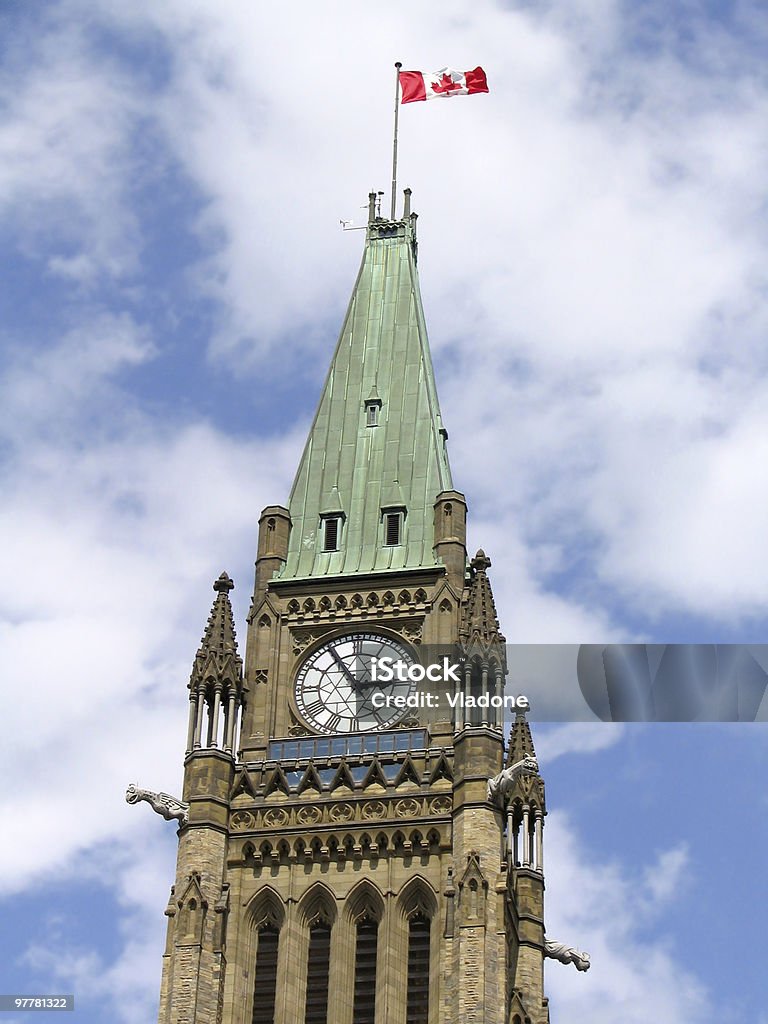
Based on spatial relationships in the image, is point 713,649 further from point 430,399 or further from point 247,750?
point 430,399

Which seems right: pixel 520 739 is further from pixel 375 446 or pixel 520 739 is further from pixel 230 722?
pixel 375 446

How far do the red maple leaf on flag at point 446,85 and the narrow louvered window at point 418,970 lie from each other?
34.3 m

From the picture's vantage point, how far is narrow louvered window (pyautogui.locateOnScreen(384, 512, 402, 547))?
81750 millimetres

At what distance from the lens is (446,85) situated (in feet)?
300

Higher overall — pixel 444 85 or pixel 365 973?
pixel 444 85

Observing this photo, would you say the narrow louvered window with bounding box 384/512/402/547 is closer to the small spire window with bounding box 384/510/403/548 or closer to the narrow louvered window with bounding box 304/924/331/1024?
the small spire window with bounding box 384/510/403/548

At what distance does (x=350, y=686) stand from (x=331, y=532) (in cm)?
692

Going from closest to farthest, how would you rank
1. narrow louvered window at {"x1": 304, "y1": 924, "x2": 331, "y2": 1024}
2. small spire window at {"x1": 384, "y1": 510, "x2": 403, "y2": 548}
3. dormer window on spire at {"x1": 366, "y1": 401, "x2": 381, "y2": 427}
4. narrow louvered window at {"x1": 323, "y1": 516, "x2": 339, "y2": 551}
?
narrow louvered window at {"x1": 304, "y1": 924, "x2": 331, "y2": 1024}, small spire window at {"x1": 384, "y1": 510, "x2": 403, "y2": 548}, narrow louvered window at {"x1": 323, "y1": 516, "x2": 339, "y2": 551}, dormer window on spire at {"x1": 366, "y1": 401, "x2": 381, "y2": 427}

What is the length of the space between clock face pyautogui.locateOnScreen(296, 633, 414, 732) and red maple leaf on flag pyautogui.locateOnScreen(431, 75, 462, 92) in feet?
77.5

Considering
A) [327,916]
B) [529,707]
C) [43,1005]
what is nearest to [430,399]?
[529,707]

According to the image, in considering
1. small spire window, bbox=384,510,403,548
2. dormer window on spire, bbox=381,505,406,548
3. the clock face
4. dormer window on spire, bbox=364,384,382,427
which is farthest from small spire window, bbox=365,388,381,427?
the clock face

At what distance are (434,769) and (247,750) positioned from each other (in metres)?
6.30

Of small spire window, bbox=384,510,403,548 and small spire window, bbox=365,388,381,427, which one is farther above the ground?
small spire window, bbox=365,388,381,427

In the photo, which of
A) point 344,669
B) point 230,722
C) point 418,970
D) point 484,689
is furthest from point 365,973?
point 344,669
